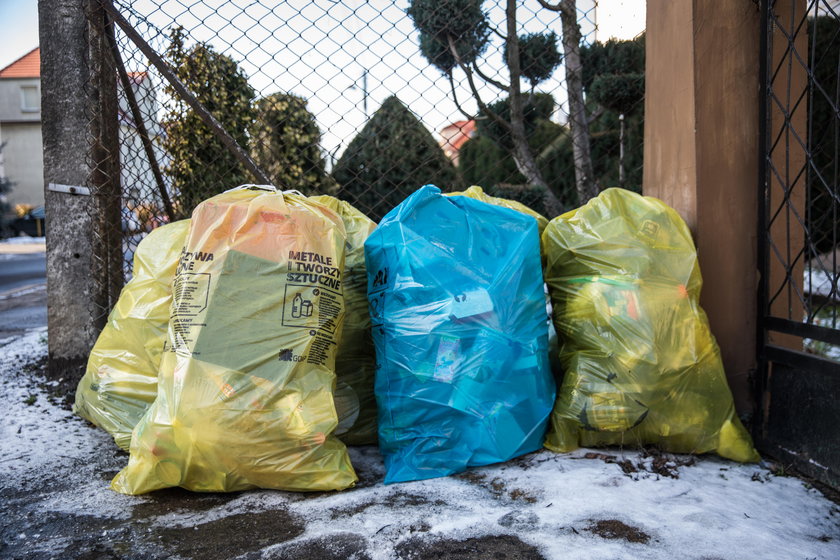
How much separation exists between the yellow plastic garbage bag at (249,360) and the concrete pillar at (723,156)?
1.20 meters

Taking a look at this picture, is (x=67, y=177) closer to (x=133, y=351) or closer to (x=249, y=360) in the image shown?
(x=133, y=351)

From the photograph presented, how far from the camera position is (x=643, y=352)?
1728 millimetres

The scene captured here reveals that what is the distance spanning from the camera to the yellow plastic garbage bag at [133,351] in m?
1.96

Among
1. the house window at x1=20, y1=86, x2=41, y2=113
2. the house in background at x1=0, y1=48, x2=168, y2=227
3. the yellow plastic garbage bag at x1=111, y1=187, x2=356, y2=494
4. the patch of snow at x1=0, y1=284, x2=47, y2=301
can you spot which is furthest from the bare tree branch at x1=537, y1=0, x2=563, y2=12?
the house window at x1=20, y1=86, x2=41, y2=113

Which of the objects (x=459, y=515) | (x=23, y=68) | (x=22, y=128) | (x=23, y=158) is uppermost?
(x=23, y=68)

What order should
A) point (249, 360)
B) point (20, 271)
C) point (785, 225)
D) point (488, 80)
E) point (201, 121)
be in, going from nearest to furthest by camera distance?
point (249, 360), point (785, 225), point (201, 121), point (488, 80), point (20, 271)

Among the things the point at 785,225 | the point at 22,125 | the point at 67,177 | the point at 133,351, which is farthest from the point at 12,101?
the point at 785,225

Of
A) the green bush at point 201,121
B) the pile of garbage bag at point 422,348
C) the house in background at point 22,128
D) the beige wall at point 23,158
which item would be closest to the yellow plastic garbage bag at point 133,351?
the pile of garbage bag at point 422,348

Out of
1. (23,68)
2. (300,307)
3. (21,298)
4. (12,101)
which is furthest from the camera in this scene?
(23,68)

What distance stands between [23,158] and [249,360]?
2872cm

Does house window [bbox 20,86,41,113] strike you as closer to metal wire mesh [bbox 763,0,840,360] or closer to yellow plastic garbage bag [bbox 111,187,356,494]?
yellow plastic garbage bag [bbox 111,187,356,494]

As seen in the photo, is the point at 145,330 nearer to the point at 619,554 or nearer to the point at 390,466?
the point at 390,466

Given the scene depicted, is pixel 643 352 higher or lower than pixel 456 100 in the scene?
lower

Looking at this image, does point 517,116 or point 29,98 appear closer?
point 517,116
